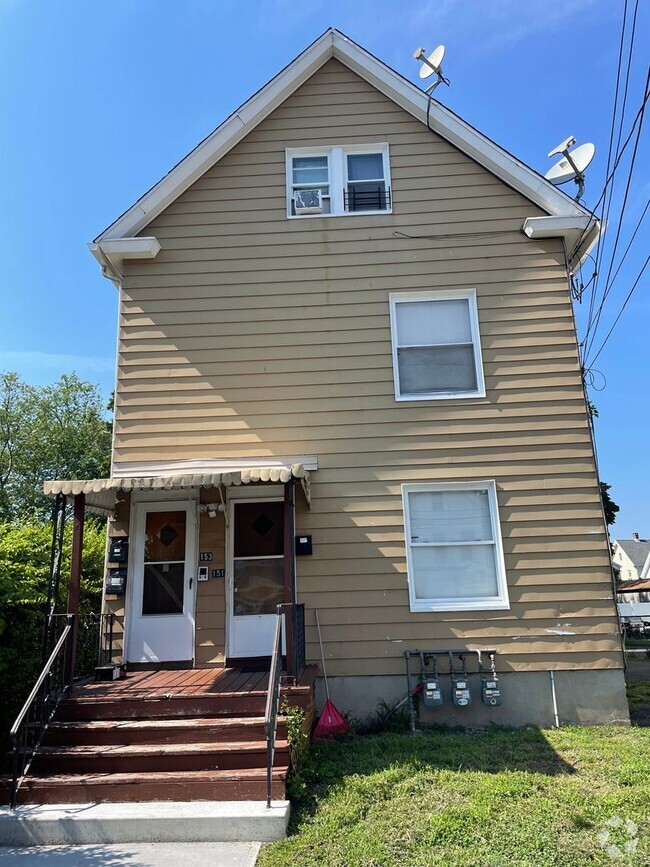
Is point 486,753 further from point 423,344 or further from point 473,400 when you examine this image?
point 423,344

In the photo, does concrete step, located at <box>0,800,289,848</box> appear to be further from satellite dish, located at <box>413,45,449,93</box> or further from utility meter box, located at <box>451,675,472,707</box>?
satellite dish, located at <box>413,45,449,93</box>

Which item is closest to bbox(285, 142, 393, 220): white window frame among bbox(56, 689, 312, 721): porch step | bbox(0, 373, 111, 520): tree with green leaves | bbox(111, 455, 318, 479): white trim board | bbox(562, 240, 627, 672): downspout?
bbox(562, 240, 627, 672): downspout

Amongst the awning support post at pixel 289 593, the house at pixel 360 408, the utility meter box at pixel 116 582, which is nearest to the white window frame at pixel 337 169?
the house at pixel 360 408

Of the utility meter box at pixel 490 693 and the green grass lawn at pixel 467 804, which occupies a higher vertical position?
the utility meter box at pixel 490 693

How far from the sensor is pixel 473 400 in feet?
25.9

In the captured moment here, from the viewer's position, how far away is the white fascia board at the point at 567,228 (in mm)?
8117

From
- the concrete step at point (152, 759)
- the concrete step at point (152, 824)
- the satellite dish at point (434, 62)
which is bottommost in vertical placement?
the concrete step at point (152, 824)

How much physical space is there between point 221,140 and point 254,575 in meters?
5.96

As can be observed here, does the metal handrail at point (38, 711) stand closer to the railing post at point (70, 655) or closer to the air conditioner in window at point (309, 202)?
the railing post at point (70, 655)

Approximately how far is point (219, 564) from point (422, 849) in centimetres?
423

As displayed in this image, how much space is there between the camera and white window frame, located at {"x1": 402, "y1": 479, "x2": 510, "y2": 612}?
7.30 meters

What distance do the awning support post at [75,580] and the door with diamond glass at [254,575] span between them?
6.07ft

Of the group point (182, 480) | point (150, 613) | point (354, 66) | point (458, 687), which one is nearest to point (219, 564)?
point (150, 613)

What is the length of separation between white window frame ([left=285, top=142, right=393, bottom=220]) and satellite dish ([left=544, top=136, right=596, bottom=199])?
2.31 metres
